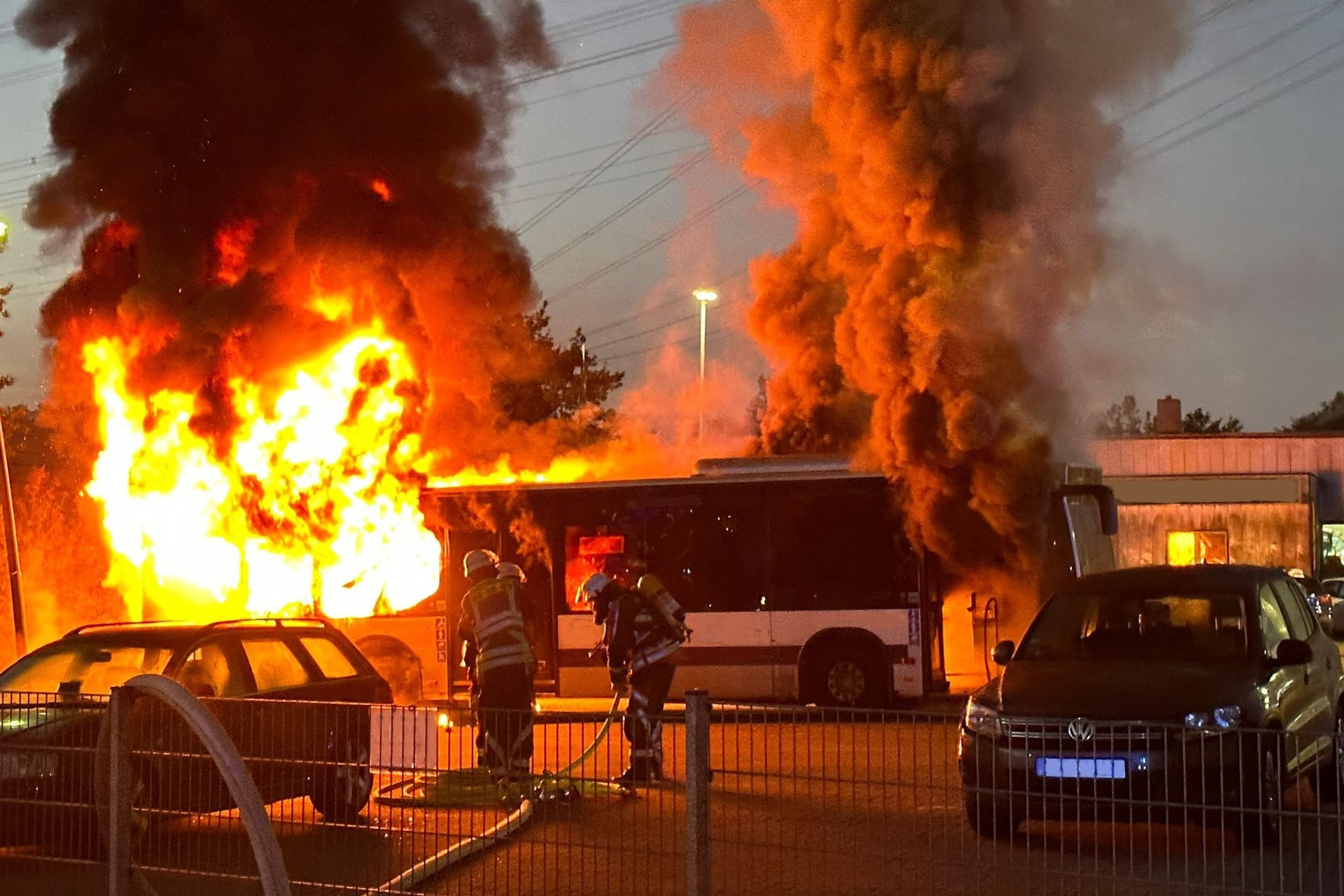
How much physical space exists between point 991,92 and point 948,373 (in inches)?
170

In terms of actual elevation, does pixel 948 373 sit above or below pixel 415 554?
above

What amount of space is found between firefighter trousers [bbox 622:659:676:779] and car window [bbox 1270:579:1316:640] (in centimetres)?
427

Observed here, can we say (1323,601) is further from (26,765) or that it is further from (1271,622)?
(26,765)

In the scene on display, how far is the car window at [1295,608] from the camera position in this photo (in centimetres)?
1050

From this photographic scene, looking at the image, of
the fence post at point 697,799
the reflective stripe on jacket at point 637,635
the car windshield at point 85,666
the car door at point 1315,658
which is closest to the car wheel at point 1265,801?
the fence post at point 697,799

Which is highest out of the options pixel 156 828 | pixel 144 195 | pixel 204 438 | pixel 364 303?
pixel 144 195

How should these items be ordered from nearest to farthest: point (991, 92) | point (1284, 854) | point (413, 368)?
point (1284, 854)
point (991, 92)
point (413, 368)

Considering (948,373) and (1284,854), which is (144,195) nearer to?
(948,373)

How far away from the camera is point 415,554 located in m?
21.0

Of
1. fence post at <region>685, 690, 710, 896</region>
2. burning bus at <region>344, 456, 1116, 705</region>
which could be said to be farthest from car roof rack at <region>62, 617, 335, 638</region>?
burning bus at <region>344, 456, 1116, 705</region>

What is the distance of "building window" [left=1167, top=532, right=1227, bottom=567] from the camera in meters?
43.7

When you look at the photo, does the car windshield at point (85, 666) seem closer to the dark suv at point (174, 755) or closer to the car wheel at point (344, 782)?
the dark suv at point (174, 755)

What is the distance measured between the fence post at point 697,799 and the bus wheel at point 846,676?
1194 centimetres

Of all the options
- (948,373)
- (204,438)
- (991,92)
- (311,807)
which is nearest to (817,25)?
(991,92)
